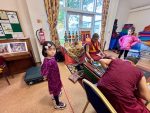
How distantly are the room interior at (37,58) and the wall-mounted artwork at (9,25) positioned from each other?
0.09 m

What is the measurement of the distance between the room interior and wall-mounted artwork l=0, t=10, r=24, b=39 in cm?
9

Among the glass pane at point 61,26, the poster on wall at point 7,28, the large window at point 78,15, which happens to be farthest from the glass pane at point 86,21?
the poster on wall at point 7,28

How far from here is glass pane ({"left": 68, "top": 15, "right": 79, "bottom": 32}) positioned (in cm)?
373

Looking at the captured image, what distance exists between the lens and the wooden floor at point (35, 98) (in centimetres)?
151

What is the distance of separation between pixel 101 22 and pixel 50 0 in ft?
7.86

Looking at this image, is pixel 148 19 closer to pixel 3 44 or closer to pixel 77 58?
pixel 77 58

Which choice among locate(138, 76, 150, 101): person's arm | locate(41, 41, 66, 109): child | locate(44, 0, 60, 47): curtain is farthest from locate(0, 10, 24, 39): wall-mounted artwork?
locate(138, 76, 150, 101): person's arm

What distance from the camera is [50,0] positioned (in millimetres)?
2834

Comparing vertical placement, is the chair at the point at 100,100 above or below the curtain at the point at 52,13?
below

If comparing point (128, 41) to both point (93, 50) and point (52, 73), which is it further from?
point (52, 73)

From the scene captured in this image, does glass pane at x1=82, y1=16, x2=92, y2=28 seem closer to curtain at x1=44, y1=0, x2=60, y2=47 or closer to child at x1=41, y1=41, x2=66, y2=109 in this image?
curtain at x1=44, y1=0, x2=60, y2=47

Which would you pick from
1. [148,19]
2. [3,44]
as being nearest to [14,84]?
[3,44]

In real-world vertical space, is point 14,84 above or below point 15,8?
below

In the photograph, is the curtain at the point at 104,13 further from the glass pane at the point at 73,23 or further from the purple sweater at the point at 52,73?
the purple sweater at the point at 52,73
